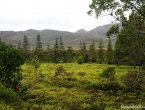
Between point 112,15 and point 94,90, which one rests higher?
point 112,15

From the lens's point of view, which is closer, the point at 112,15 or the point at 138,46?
the point at 112,15

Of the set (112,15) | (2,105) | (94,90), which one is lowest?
(94,90)

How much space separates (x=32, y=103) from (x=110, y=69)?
16526 millimetres

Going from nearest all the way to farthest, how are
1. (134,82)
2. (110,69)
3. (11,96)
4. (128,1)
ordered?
(11,96)
(128,1)
(134,82)
(110,69)

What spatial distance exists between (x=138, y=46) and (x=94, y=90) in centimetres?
1307

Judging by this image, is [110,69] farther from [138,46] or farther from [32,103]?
[32,103]

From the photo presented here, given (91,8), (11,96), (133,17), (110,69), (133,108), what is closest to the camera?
(11,96)

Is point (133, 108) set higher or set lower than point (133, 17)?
lower

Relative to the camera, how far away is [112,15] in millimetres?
18062

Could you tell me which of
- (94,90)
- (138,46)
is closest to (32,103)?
(94,90)

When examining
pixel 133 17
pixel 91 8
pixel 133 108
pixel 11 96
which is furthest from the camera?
pixel 133 17

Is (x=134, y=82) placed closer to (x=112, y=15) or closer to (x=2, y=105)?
(x=112, y=15)

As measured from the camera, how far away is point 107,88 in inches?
930

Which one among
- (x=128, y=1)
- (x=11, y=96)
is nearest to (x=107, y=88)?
(x=128, y=1)
